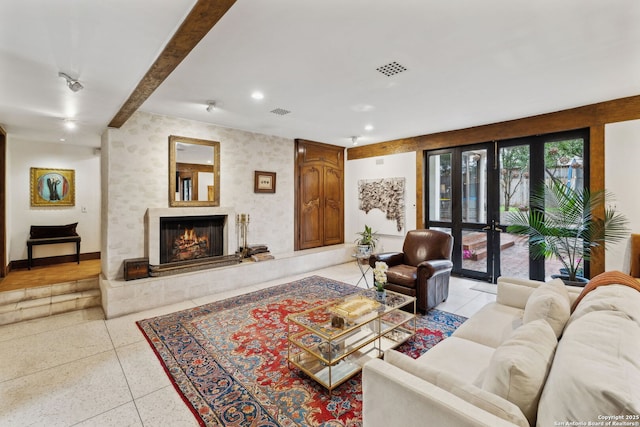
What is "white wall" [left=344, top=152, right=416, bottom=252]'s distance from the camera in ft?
18.9

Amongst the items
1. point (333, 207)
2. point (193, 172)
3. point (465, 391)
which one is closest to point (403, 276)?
point (465, 391)

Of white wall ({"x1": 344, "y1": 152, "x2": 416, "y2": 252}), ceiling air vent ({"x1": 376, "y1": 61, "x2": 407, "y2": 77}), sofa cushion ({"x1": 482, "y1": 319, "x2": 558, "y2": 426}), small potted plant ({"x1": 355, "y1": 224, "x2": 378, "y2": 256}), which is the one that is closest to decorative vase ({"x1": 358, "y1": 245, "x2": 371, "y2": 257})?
small potted plant ({"x1": 355, "y1": 224, "x2": 378, "y2": 256})

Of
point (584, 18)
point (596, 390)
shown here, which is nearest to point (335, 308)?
point (596, 390)

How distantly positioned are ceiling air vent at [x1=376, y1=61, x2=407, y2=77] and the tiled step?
182 inches

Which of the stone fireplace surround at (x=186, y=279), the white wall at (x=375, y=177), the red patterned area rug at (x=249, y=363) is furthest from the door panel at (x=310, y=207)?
the red patterned area rug at (x=249, y=363)

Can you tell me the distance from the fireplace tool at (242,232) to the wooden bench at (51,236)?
9.83ft

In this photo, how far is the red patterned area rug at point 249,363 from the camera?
75.2 inches

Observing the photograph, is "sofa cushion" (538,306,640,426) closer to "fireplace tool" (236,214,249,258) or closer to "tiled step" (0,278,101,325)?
"fireplace tool" (236,214,249,258)

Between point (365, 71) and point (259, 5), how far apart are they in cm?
128

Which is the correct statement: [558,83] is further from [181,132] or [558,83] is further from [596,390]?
[181,132]

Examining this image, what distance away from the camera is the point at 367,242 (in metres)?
6.29

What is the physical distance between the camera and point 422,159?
5.57 metres

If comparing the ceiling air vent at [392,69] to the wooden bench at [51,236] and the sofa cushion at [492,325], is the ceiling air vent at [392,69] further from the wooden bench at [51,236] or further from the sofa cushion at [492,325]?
the wooden bench at [51,236]

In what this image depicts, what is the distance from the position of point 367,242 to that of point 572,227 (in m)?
3.42
